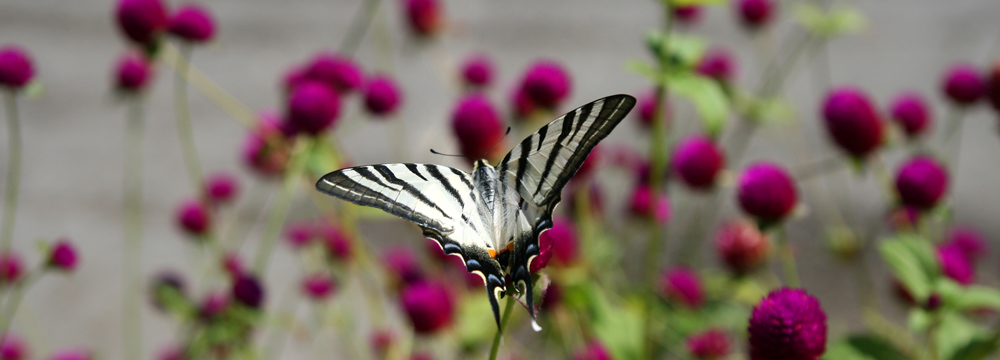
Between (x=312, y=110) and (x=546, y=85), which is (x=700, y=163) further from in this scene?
(x=312, y=110)

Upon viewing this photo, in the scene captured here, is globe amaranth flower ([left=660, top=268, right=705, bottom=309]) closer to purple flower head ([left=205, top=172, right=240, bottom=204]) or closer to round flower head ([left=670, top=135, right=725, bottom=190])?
round flower head ([left=670, top=135, right=725, bottom=190])

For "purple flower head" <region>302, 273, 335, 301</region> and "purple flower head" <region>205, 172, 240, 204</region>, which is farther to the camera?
"purple flower head" <region>205, 172, 240, 204</region>

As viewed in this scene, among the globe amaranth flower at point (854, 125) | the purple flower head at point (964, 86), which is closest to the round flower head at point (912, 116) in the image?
the purple flower head at point (964, 86)

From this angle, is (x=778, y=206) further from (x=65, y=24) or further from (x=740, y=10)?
(x=65, y=24)

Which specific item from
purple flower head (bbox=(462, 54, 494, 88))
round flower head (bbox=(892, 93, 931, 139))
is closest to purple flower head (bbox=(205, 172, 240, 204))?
purple flower head (bbox=(462, 54, 494, 88))

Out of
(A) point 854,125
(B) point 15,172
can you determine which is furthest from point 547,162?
(B) point 15,172

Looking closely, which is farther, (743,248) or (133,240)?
(133,240)

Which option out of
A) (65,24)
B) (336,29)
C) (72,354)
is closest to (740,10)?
(72,354)
